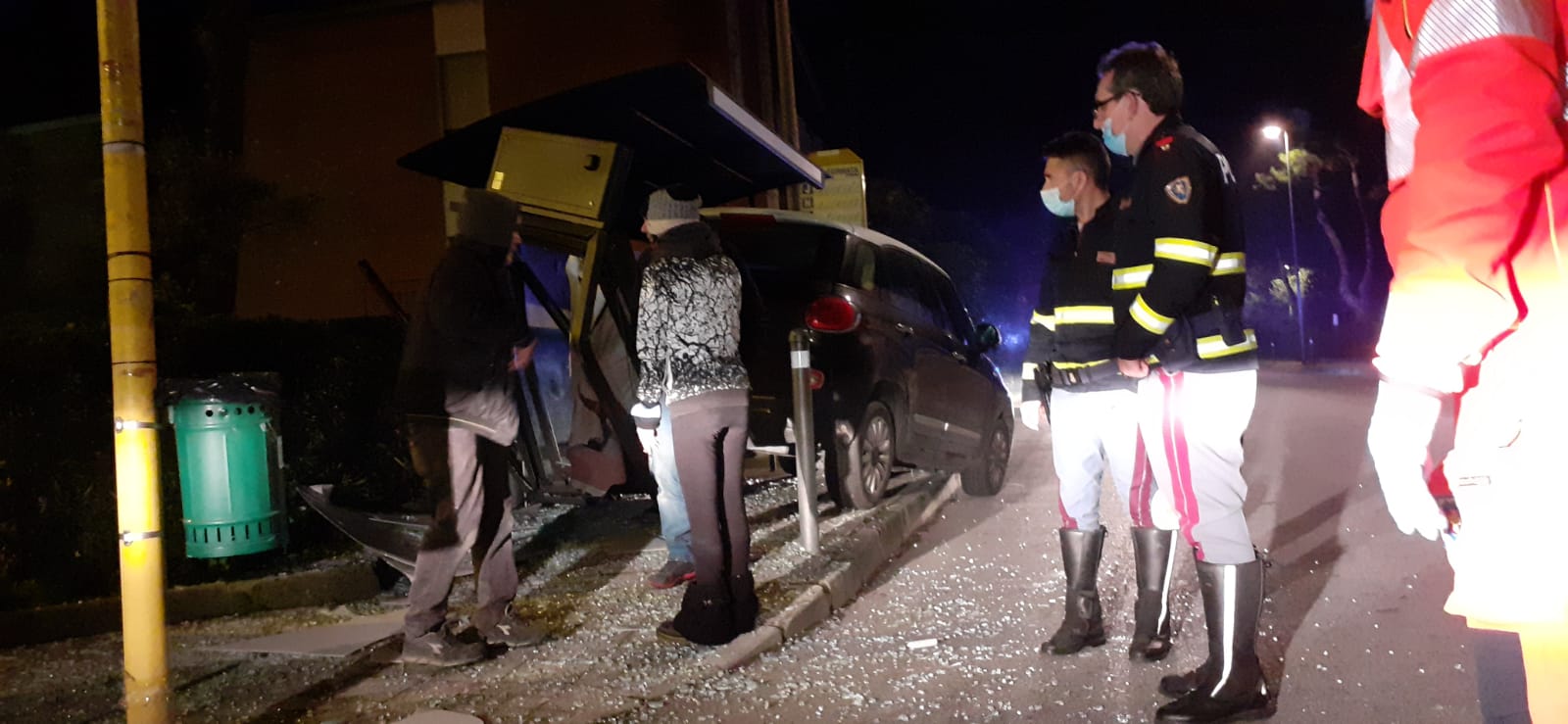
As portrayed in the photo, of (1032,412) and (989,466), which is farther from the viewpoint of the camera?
(989,466)

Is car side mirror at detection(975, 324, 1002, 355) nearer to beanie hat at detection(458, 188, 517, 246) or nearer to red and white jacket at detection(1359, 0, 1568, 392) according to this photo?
beanie hat at detection(458, 188, 517, 246)

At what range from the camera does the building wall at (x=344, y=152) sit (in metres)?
14.6

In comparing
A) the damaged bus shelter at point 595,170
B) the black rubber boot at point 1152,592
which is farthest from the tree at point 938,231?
the black rubber boot at point 1152,592

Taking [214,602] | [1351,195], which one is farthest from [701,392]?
[1351,195]

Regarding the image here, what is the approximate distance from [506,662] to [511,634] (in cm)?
20

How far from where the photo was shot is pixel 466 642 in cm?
466

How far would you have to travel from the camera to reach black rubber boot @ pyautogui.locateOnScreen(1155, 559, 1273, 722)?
364cm

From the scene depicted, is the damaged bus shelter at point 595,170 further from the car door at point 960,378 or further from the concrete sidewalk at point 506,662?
the car door at point 960,378

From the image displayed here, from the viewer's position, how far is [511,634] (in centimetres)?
485

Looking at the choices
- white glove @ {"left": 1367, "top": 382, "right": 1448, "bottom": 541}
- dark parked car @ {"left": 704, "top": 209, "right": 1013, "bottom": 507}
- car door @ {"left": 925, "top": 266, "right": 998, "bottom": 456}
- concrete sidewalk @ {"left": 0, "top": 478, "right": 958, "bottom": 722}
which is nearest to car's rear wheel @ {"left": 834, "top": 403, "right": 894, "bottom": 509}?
dark parked car @ {"left": 704, "top": 209, "right": 1013, "bottom": 507}

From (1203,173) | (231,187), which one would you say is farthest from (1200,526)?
(231,187)

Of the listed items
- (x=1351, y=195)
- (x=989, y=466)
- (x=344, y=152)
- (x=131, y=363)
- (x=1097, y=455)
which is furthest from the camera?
(x=1351, y=195)

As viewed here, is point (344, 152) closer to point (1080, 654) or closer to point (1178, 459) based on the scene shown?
point (1080, 654)

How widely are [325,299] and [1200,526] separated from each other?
1322 centimetres
